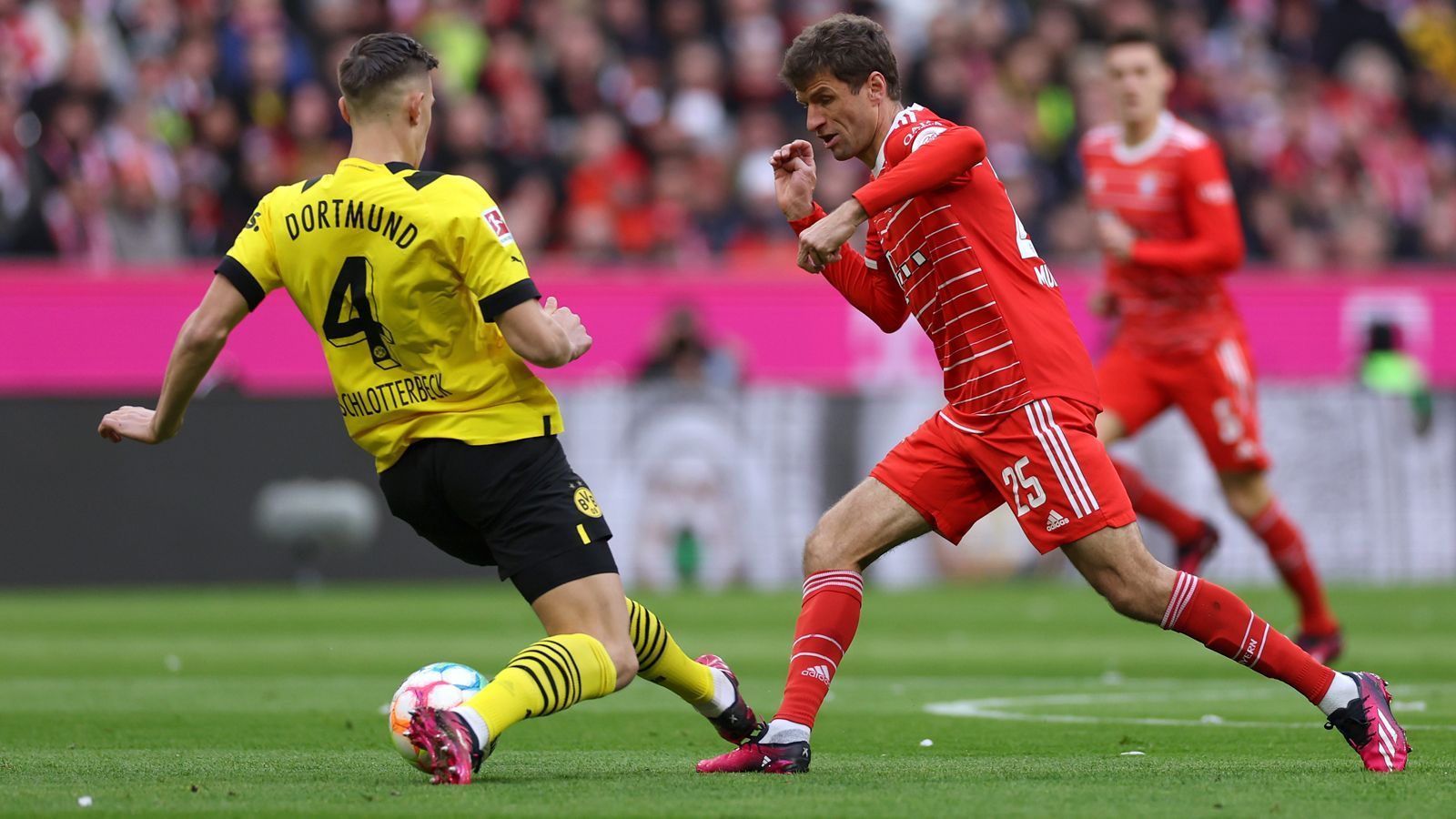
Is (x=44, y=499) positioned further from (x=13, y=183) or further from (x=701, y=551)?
(x=701, y=551)

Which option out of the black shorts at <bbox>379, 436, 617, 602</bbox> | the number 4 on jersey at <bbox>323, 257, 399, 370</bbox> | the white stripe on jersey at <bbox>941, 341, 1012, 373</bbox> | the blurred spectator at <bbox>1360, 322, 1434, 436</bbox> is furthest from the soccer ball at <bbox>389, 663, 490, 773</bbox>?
the blurred spectator at <bbox>1360, 322, 1434, 436</bbox>

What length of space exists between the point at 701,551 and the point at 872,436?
5.48 ft

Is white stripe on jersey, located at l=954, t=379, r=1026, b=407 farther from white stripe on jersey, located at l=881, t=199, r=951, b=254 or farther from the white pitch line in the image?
the white pitch line

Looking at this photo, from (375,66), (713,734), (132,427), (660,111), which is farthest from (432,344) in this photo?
(660,111)

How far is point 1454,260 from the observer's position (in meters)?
20.2

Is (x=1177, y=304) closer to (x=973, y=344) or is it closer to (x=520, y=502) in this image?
(x=973, y=344)

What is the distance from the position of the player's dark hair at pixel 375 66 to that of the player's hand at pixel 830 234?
1182 mm

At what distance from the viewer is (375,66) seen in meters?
5.80

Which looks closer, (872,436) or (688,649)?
(688,649)

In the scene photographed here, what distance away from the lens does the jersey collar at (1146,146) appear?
34.8 ft

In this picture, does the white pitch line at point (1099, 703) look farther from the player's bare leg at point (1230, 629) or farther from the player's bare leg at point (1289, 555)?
the player's bare leg at point (1230, 629)

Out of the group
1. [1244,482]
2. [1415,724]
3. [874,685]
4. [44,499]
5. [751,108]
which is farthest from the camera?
[751,108]

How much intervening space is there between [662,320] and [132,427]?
37.6 ft

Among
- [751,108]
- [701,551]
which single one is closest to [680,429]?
[701,551]
